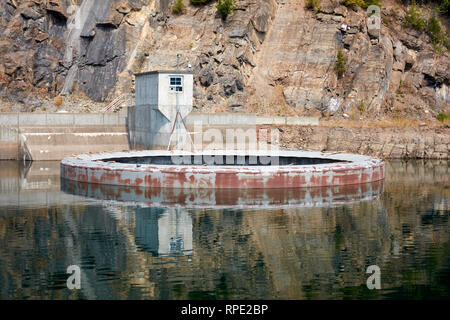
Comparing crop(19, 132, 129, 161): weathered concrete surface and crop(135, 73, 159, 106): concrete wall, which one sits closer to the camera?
crop(135, 73, 159, 106): concrete wall

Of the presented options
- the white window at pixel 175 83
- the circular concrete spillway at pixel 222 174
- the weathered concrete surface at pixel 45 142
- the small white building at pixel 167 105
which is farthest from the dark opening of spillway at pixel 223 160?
the weathered concrete surface at pixel 45 142

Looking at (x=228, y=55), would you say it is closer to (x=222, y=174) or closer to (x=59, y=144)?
(x=59, y=144)

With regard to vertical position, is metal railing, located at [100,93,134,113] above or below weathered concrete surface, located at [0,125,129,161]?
above

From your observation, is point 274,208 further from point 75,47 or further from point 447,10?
point 447,10

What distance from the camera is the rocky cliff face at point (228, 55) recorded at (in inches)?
2756

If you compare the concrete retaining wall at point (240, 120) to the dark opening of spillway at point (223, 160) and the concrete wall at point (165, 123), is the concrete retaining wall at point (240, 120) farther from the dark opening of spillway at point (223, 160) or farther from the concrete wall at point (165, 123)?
the dark opening of spillway at point (223, 160)

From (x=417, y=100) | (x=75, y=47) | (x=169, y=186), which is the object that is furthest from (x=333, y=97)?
(x=169, y=186)

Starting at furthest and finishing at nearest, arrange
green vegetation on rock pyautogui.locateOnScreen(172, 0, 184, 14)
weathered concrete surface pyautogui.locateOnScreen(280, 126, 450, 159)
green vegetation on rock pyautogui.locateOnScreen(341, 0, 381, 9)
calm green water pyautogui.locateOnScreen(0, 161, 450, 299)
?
green vegetation on rock pyautogui.locateOnScreen(341, 0, 381, 9) < green vegetation on rock pyautogui.locateOnScreen(172, 0, 184, 14) < weathered concrete surface pyautogui.locateOnScreen(280, 126, 450, 159) < calm green water pyautogui.locateOnScreen(0, 161, 450, 299)

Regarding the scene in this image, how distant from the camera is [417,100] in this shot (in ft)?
246

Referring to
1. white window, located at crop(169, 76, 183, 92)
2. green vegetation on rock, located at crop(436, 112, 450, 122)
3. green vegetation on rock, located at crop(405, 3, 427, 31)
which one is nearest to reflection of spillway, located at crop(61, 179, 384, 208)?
white window, located at crop(169, 76, 183, 92)

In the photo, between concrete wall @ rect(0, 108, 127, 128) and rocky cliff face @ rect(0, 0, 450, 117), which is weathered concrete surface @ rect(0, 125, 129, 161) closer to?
concrete wall @ rect(0, 108, 127, 128)

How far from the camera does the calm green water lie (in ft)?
64.6

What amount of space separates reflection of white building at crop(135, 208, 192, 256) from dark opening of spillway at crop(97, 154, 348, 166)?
651 inches

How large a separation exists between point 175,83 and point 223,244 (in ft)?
97.7
